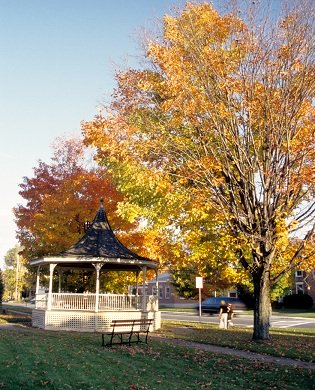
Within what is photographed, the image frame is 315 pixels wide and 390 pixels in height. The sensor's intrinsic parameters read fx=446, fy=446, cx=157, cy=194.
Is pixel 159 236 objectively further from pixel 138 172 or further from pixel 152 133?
→ pixel 152 133

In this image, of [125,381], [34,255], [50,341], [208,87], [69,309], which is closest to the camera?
[125,381]

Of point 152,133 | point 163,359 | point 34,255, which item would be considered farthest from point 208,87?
point 34,255

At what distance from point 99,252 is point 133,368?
11.1 meters

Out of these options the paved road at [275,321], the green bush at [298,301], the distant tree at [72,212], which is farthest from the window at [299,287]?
the distant tree at [72,212]

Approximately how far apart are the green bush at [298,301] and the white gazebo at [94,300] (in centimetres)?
3415

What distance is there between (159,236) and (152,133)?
5960 mm

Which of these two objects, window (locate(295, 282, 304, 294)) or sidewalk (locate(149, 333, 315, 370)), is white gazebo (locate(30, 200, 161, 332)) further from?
window (locate(295, 282, 304, 294))

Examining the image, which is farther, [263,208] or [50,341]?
[263,208]

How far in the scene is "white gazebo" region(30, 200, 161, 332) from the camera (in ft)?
68.8

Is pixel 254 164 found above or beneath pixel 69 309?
above

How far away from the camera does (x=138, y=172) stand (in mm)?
18453

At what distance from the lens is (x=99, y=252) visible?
2155cm

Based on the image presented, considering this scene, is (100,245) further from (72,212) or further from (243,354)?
(243,354)

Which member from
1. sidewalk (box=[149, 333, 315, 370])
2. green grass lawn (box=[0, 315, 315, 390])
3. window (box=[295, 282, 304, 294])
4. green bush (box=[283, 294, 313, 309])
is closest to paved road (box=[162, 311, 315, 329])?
sidewalk (box=[149, 333, 315, 370])
